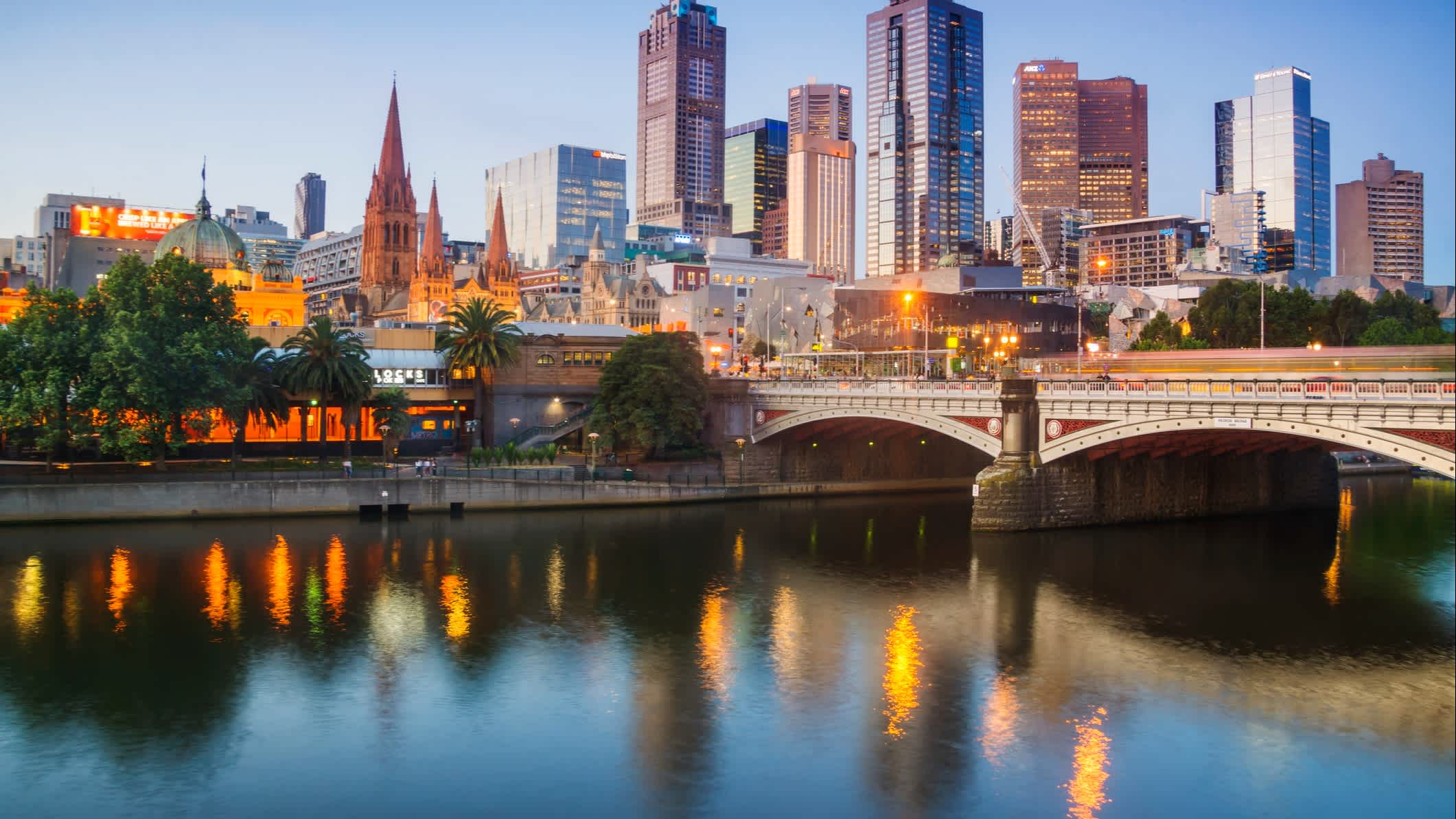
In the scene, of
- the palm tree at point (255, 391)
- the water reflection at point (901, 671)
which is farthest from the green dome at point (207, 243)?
the water reflection at point (901, 671)

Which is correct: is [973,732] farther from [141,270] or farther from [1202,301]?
[1202,301]

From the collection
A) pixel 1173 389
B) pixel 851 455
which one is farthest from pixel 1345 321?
pixel 1173 389

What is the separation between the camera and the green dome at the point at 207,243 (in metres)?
151

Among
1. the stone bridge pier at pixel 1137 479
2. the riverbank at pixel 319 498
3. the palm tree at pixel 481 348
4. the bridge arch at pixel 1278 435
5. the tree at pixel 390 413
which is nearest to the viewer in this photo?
the bridge arch at pixel 1278 435

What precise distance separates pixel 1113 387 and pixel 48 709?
55420mm

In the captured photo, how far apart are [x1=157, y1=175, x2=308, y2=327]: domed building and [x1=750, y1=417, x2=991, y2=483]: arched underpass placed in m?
84.1

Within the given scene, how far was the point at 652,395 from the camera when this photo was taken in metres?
91.4

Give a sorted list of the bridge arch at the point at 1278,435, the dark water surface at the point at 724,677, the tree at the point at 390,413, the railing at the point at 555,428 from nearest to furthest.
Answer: the dark water surface at the point at 724,677 → the bridge arch at the point at 1278,435 → the tree at the point at 390,413 → the railing at the point at 555,428

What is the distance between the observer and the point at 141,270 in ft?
253

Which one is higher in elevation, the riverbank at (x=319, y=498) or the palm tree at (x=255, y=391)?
the palm tree at (x=255, y=391)

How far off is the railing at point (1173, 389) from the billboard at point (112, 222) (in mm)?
153307

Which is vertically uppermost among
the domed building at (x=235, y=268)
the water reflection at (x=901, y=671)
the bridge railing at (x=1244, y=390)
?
the domed building at (x=235, y=268)

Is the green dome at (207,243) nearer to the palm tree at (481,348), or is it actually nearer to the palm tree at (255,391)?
the palm tree at (481,348)

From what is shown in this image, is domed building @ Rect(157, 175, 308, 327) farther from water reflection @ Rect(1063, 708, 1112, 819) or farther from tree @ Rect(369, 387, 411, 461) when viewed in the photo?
water reflection @ Rect(1063, 708, 1112, 819)
